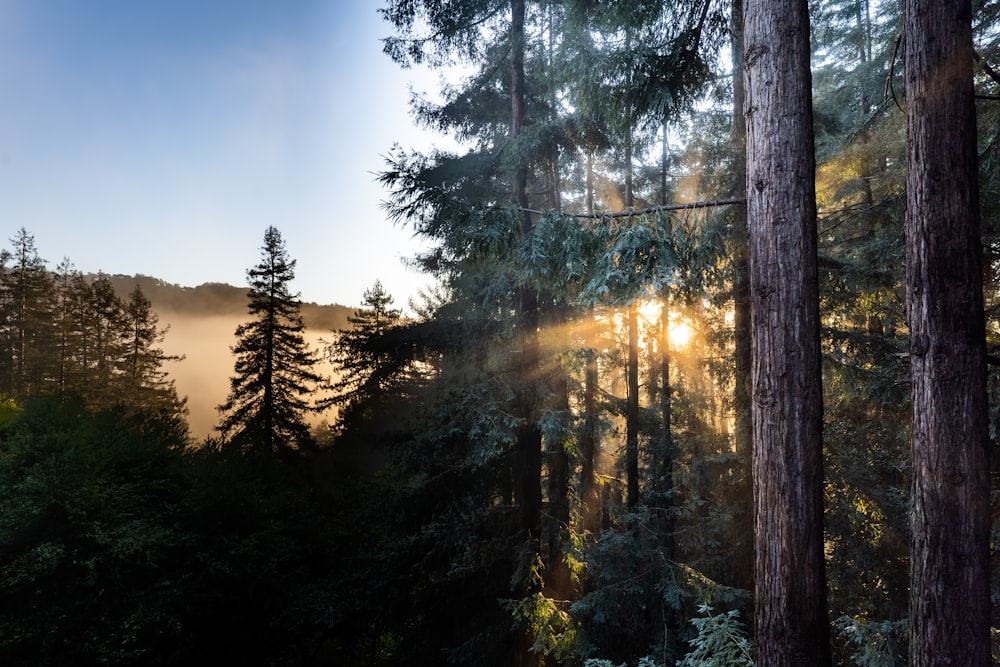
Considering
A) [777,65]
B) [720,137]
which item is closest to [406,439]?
[777,65]

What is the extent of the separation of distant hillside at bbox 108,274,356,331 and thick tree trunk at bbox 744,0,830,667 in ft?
57.6

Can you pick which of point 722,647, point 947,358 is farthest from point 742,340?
point 722,647

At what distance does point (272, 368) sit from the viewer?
55.6 ft

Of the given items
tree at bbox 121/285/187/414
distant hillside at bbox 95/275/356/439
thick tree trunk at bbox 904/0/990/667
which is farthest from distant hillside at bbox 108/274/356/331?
thick tree trunk at bbox 904/0/990/667

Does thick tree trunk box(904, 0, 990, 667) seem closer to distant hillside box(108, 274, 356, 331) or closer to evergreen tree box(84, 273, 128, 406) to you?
distant hillside box(108, 274, 356, 331)

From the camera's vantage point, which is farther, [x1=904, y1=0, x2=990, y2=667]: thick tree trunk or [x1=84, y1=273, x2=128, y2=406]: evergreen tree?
[x1=84, y1=273, x2=128, y2=406]: evergreen tree

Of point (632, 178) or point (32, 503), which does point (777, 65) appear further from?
point (32, 503)

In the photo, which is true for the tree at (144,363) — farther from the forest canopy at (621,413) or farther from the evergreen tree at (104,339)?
the forest canopy at (621,413)

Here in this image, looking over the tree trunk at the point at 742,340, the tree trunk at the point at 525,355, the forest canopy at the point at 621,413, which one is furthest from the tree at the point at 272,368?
the tree trunk at the point at 742,340

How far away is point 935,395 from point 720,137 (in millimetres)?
7618

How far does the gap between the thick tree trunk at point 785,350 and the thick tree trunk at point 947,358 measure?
0.59m

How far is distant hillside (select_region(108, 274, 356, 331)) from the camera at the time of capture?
1881 centimetres

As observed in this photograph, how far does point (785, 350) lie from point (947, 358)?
925mm

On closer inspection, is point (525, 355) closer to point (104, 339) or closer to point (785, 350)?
point (785, 350)
